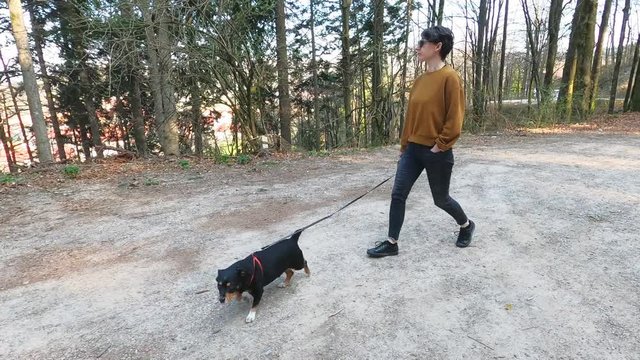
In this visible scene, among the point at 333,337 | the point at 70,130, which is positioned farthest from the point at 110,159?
the point at 70,130

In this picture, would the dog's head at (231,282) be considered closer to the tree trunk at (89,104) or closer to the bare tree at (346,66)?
the bare tree at (346,66)

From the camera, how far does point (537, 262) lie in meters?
3.36

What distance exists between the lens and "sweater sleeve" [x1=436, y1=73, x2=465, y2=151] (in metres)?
3.08

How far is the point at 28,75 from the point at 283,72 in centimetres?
662

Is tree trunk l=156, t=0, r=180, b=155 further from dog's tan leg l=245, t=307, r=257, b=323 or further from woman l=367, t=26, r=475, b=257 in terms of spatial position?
dog's tan leg l=245, t=307, r=257, b=323

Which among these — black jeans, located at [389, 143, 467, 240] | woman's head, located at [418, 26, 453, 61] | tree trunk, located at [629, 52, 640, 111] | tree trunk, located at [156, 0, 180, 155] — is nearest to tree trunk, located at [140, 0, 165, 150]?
tree trunk, located at [156, 0, 180, 155]

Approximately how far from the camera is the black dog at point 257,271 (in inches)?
101

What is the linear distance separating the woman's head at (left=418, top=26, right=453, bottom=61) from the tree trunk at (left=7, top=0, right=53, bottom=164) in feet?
31.4

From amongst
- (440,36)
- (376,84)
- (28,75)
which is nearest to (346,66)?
(376,84)

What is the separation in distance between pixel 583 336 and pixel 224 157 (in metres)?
7.59

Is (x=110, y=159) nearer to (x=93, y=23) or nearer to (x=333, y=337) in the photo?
(x=93, y=23)

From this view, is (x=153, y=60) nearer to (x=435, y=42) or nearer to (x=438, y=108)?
(x=435, y=42)

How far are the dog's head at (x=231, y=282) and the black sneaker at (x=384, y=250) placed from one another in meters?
1.38

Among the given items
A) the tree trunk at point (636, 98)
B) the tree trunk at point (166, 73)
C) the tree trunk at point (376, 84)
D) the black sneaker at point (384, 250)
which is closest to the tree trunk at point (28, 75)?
the tree trunk at point (166, 73)
